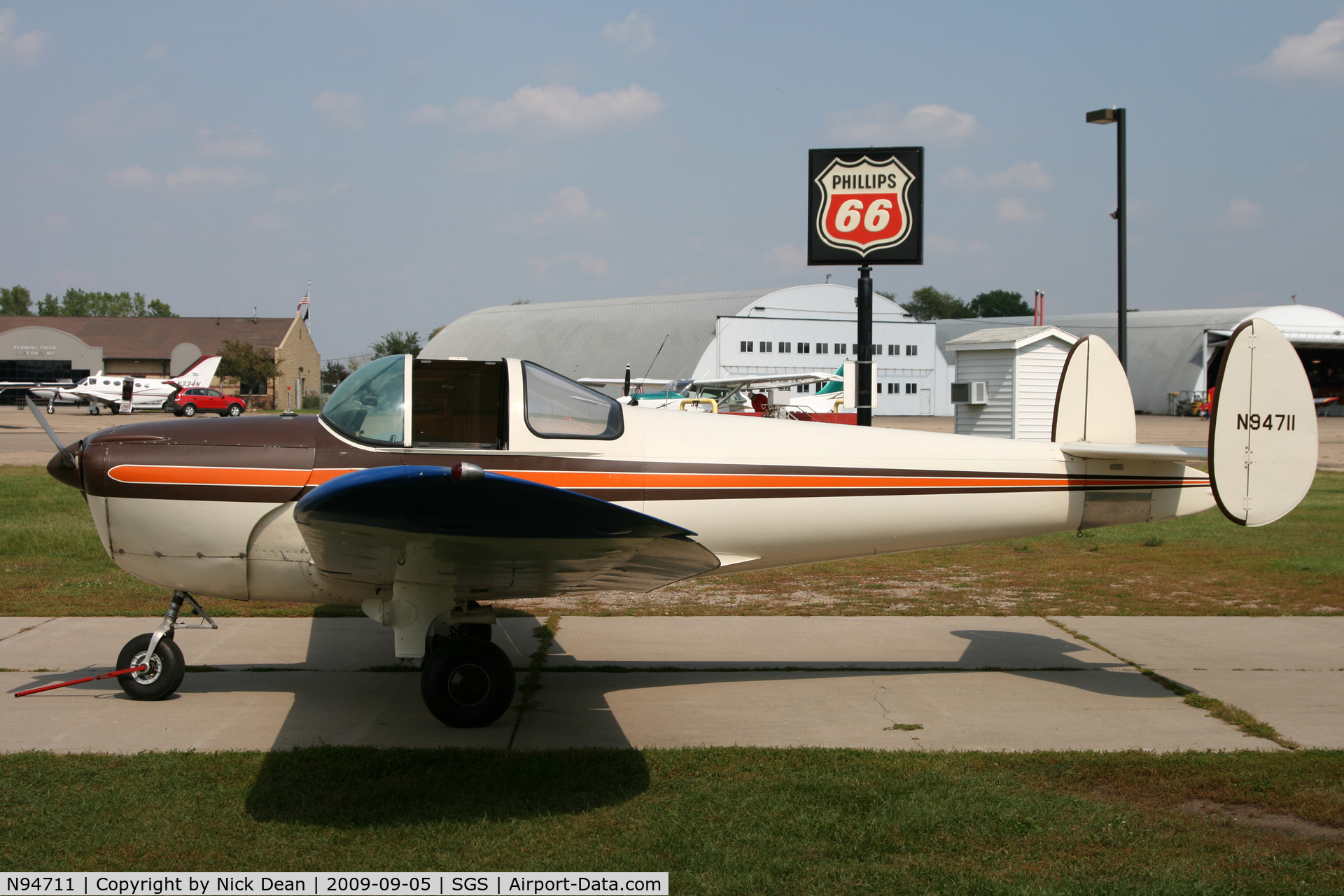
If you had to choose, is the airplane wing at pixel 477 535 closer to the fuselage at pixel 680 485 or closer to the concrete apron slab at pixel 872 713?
the fuselage at pixel 680 485

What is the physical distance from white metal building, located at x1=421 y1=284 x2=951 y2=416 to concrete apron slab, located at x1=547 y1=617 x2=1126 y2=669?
45894 millimetres

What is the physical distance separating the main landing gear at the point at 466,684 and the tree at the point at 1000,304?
141 meters

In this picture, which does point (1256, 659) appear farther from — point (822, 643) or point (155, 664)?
point (155, 664)

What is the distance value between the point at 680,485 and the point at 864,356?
740cm

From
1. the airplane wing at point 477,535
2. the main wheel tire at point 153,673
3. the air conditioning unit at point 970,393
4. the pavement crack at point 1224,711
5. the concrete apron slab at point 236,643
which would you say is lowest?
the pavement crack at point 1224,711

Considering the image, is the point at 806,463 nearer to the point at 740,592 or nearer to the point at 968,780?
the point at 968,780

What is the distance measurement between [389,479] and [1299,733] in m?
5.05

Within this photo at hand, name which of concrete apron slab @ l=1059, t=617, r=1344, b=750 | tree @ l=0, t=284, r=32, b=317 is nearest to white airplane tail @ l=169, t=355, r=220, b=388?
concrete apron slab @ l=1059, t=617, r=1344, b=750

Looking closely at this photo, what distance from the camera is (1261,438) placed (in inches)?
226

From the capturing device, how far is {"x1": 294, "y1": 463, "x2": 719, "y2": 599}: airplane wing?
145 inches

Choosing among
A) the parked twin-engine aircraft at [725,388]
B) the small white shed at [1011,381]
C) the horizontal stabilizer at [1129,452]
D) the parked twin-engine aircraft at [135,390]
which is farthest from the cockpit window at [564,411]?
the parked twin-engine aircraft at [135,390]

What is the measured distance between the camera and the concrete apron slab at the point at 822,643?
6801 mm

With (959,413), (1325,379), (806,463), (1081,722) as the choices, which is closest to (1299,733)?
(1081,722)

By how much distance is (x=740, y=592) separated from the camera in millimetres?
9227
